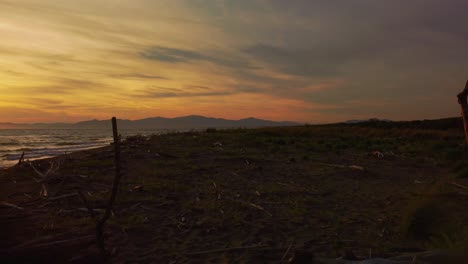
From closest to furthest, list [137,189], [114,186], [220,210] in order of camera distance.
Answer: [114,186] → [220,210] → [137,189]

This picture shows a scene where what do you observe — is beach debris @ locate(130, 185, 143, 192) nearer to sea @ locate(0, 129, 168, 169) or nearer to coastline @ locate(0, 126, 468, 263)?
coastline @ locate(0, 126, 468, 263)

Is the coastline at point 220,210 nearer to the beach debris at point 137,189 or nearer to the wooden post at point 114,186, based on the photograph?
the beach debris at point 137,189

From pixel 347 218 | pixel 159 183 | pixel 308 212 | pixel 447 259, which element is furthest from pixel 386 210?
pixel 159 183

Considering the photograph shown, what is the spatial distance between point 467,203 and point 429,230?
2016 mm

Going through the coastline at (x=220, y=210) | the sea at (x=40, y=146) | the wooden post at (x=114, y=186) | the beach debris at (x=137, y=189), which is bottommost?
the sea at (x=40, y=146)

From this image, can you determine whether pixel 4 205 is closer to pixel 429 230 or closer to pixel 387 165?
pixel 429 230

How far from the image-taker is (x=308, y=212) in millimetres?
6664

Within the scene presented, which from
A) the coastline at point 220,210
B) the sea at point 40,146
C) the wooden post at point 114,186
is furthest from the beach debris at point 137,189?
the wooden post at point 114,186

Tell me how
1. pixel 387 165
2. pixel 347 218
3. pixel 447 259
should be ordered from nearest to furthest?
pixel 447 259 → pixel 347 218 → pixel 387 165

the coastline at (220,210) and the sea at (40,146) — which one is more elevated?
the coastline at (220,210)

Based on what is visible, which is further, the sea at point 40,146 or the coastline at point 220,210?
the sea at point 40,146

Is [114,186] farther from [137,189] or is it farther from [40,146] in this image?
[40,146]

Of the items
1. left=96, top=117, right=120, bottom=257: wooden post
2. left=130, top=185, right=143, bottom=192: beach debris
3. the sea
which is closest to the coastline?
left=130, top=185, right=143, bottom=192: beach debris

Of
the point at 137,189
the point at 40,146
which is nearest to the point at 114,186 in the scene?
the point at 137,189
